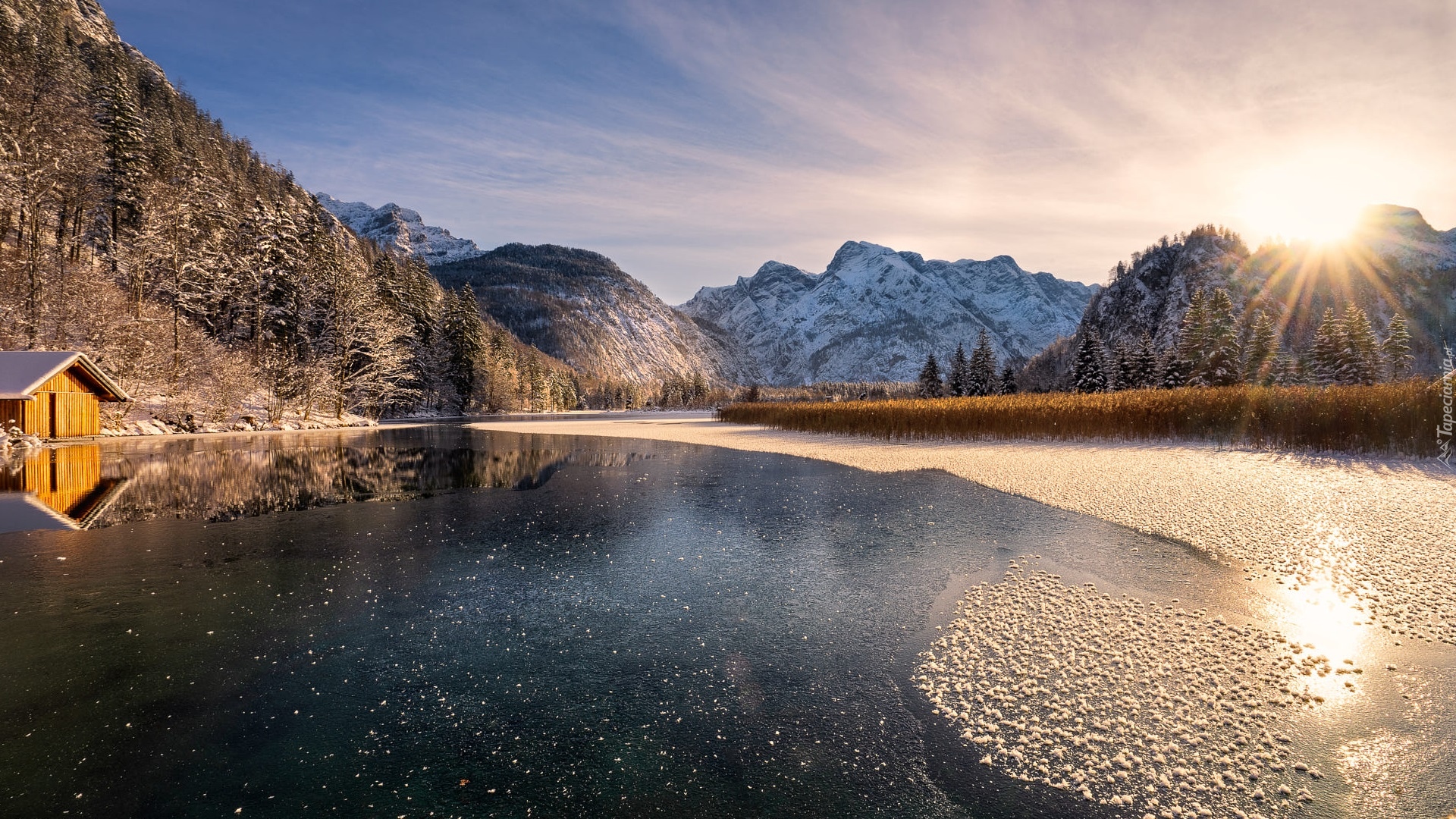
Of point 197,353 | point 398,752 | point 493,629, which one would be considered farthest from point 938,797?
point 197,353

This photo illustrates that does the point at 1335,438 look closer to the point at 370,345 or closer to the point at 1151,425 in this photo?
the point at 1151,425

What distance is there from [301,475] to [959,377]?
64744 mm

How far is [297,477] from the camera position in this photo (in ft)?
59.2

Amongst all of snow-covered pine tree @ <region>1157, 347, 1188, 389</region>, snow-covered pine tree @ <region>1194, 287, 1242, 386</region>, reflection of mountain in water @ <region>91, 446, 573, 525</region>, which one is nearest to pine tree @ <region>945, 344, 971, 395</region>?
snow-covered pine tree @ <region>1157, 347, 1188, 389</region>

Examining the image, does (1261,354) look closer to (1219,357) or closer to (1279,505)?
(1219,357)

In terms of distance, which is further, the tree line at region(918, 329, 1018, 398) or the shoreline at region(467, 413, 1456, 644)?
the tree line at region(918, 329, 1018, 398)

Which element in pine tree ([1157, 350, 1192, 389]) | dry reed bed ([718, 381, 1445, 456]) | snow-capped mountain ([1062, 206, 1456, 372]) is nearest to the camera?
dry reed bed ([718, 381, 1445, 456])

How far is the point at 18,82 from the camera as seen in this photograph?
1548 inches

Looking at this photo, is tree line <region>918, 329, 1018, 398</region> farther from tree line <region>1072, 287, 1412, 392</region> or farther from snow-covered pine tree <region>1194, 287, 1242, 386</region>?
snow-covered pine tree <region>1194, 287, 1242, 386</region>

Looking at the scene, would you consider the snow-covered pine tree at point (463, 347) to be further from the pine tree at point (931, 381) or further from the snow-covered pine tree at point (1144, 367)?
the snow-covered pine tree at point (1144, 367)

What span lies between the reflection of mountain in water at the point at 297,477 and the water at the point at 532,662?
0.96 meters

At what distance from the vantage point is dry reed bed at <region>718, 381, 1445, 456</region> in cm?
1773

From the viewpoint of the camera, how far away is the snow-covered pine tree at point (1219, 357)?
5062 centimetres

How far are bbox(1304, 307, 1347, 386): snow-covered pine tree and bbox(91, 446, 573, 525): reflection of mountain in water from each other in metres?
63.0
